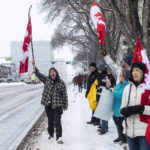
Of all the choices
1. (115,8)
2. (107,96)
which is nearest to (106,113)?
(107,96)

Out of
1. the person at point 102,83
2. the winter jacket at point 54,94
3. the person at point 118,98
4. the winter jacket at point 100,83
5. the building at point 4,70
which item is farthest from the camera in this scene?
the building at point 4,70

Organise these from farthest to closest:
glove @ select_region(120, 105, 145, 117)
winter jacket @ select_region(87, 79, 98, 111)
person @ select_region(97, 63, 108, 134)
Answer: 1. winter jacket @ select_region(87, 79, 98, 111)
2. person @ select_region(97, 63, 108, 134)
3. glove @ select_region(120, 105, 145, 117)

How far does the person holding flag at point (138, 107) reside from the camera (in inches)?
122

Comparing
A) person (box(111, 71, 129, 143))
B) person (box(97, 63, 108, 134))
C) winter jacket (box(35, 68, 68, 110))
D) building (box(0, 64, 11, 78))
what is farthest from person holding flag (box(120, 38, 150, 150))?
building (box(0, 64, 11, 78))

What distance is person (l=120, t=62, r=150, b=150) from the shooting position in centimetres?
310

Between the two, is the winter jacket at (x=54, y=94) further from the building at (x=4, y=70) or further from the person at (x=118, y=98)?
the building at (x=4, y=70)

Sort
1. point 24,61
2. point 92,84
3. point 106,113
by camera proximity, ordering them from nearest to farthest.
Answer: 1. point 106,113
2. point 24,61
3. point 92,84

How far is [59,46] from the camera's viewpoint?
29.2m

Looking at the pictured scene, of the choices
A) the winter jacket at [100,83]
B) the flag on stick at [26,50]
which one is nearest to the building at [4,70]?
the winter jacket at [100,83]

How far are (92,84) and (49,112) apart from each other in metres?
1.80

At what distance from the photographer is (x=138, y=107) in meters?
3.08

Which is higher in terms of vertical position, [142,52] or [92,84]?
[142,52]

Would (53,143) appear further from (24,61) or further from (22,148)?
(24,61)

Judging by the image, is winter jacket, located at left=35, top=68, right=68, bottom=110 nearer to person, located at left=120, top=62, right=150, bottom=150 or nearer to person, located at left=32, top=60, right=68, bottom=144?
person, located at left=32, top=60, right=68, bottom=144
